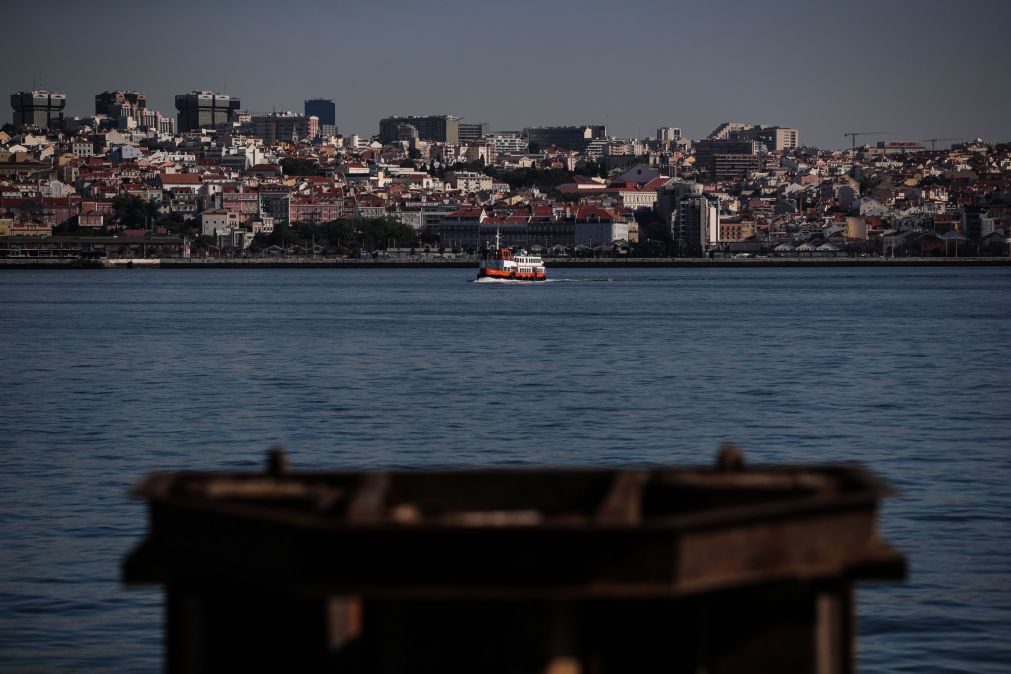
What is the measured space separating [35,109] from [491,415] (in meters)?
189

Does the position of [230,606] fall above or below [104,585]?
above

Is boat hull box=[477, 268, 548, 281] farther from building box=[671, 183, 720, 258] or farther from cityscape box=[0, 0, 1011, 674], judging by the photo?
building box=[671, 183, 720, 258]

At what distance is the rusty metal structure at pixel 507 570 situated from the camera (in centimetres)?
233

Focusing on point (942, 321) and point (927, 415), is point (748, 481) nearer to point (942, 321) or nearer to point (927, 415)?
point (927, 415)

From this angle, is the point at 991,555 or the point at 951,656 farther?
the point at 991,555

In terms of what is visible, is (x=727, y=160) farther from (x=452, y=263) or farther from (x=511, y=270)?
(x=511, y=270)

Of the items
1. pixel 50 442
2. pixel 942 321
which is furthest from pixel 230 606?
pixel 942 321

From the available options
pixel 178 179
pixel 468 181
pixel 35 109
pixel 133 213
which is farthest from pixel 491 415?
pixel 35 109

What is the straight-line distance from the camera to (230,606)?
2684 millimetres

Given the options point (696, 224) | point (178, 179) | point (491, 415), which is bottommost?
point (491, 415)

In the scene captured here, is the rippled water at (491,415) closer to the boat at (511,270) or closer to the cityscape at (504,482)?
the cityscape at (504,482)

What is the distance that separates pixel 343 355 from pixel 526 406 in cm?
964

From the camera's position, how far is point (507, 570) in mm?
2328

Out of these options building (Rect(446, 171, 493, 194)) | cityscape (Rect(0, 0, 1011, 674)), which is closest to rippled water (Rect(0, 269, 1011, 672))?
cityscape (Rect(0, 0, 1011, 674))
